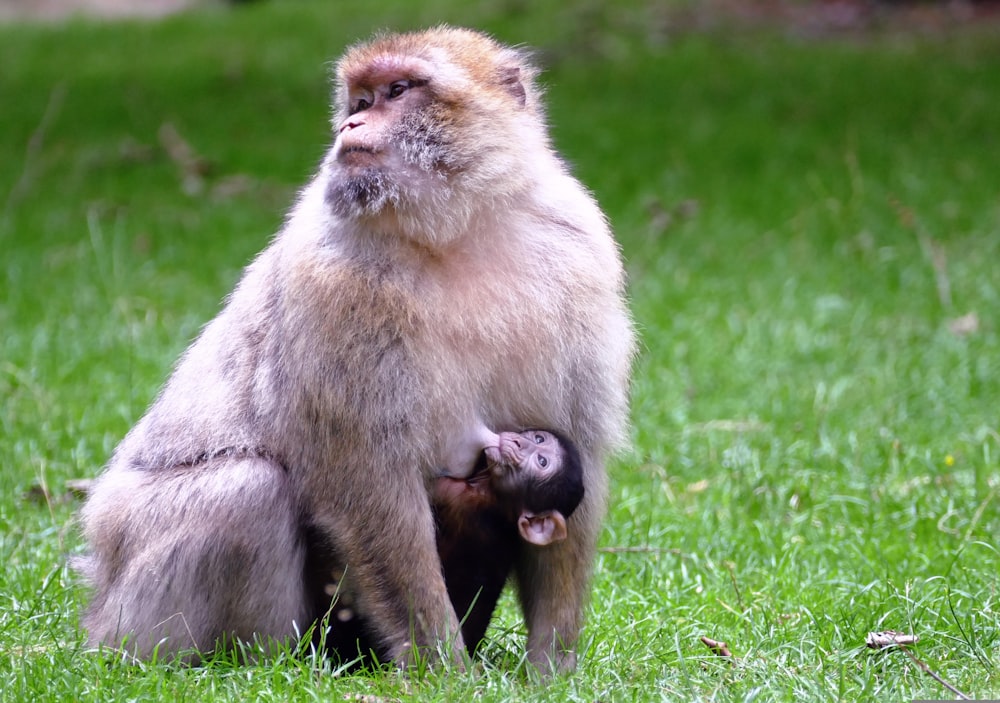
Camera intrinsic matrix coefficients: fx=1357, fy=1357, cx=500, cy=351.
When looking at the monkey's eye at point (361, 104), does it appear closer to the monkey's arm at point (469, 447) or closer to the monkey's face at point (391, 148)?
the monkey's face at point (391, 148)

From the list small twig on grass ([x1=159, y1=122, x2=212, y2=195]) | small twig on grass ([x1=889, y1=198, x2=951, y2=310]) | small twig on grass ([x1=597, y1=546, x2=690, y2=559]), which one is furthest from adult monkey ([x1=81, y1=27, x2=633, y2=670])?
small twig on grass ([x1=159, y1=122, x2=212, y2=195])

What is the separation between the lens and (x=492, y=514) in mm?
3904

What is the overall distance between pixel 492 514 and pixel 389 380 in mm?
555

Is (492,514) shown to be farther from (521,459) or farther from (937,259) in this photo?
(937,259)

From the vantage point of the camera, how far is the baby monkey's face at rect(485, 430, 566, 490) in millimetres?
3734

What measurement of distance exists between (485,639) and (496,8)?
1463 cm

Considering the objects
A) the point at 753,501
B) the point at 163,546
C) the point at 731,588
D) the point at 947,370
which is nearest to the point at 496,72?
the point at 163,546

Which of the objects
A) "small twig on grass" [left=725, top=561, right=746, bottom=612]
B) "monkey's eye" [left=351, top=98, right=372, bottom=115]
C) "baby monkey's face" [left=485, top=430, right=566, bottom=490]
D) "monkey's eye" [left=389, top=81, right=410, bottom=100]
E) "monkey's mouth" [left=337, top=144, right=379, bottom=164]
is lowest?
"small twig on grass" [left=725, top=561, right=746, bottom=612]

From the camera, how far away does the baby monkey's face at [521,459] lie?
3734 mm

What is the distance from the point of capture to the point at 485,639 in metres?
4.16

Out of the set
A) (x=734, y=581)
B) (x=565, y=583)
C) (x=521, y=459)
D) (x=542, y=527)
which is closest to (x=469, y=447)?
(x=521, y=459)

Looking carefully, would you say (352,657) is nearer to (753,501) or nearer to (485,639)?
(485,639)

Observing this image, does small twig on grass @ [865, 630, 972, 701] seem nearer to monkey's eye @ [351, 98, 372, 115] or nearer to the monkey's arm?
the monkey's arm

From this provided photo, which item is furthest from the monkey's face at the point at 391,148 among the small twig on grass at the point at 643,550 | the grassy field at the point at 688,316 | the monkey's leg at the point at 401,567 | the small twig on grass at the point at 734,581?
the small twig on grass at the point at 643,550
